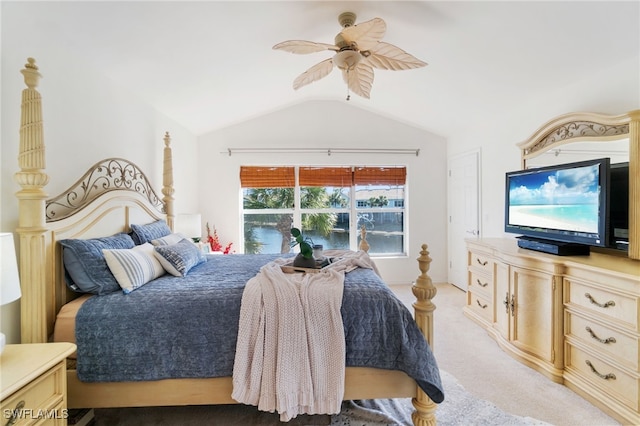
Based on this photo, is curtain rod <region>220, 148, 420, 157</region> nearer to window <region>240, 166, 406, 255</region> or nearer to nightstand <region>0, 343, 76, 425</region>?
window <region>240, 166, 406, 255</region>

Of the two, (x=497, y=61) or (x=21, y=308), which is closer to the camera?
(x=21, y=308)

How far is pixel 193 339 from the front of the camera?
1.56 metres

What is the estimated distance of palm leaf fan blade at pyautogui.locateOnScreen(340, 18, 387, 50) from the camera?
1.64m

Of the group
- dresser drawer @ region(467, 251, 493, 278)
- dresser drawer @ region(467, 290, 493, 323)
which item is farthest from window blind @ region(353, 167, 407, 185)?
dresser drawer @ region(467, 290, 493, 323)

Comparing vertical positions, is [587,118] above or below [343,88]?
below

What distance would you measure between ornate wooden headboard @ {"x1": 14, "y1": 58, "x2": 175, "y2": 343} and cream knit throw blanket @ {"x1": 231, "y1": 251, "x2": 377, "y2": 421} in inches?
43.5

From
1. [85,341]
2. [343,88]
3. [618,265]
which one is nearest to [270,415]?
[85,341]

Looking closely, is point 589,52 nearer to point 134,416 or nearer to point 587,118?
point 587,118

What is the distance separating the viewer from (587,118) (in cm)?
236

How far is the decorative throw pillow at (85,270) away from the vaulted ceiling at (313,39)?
4.26ft

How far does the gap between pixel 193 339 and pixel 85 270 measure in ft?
2.68

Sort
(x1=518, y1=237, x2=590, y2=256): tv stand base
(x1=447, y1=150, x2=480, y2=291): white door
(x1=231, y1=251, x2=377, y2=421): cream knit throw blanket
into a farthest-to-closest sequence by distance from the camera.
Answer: (x1=447, y1=150, x2=480, y2=291): white door → (x1=518, y1=237, x2=590, y2=256): tv stand base → (x1=231, y1=251, x2=377, y2=421): cream knit throw blanket

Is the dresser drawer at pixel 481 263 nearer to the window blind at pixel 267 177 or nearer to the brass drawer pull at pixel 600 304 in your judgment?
the brass drawer pull at pixel 600 304

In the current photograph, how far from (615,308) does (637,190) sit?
2.54 feet
